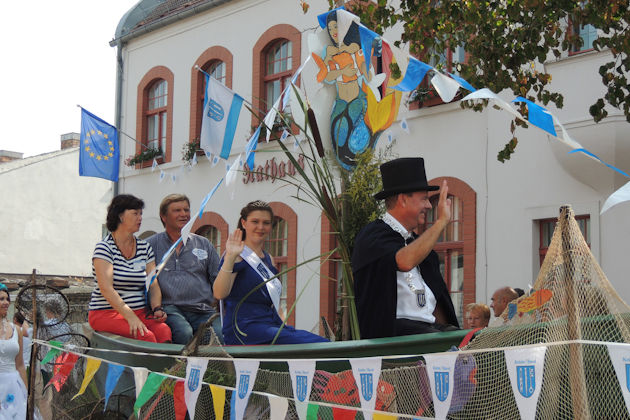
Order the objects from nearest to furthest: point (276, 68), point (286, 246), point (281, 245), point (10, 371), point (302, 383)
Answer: point (302, 383) < point (10, 371) < point (286, 246) < point (281, 245) < point (276, 68)

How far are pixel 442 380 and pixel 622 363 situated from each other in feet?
2.66

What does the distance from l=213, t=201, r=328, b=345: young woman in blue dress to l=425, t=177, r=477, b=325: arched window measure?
326 inches

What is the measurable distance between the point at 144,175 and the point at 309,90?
229 inches

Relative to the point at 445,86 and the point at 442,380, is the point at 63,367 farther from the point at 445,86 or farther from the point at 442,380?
the point at 442,380

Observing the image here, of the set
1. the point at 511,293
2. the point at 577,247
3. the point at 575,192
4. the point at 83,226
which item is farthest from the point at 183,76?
the point at 577,247

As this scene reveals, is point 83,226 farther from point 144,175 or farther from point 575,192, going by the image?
point 575,192

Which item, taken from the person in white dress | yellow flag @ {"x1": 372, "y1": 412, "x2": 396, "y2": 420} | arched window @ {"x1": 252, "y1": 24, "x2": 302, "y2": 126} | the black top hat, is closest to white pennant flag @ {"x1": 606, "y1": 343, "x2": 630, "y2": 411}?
yellow flag @ {"x1": 372, "y1": 412, "x2": 396, "y2": 420}

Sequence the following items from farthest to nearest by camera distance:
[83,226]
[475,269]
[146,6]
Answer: [83,226]
[146,6]
[475,269]

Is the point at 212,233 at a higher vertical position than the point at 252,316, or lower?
higher

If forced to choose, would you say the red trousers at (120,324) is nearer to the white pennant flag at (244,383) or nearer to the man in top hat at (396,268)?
the white pennant flag at (244,383)

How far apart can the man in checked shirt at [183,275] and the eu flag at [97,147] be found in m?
9.06

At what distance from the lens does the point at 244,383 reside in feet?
16.3

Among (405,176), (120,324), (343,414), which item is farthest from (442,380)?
(120,324)

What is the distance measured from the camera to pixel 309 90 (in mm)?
17000
